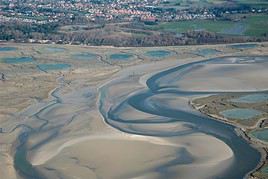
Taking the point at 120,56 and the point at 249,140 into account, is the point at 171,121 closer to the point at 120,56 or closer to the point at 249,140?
the point at 249,140

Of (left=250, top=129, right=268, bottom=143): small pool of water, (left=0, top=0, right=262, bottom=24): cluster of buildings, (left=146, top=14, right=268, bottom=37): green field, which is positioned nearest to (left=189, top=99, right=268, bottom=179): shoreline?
(left=250, top=129, right=268, bottom=143): small pool of water

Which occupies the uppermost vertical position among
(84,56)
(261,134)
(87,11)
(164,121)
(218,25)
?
(261,134)

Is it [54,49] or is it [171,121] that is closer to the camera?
[171,121]

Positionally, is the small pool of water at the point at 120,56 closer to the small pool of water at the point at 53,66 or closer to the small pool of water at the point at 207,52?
the small pool of water at the point at 53,66

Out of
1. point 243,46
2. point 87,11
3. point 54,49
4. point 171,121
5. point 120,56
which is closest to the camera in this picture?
point 171,121

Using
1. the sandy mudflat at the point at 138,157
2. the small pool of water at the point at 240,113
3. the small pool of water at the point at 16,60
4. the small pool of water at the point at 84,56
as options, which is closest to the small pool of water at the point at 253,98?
the small pool of water at the point at 240,113

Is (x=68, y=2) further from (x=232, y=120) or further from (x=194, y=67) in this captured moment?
(x=232, y=120)

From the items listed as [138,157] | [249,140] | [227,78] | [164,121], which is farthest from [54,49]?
[138,157]
